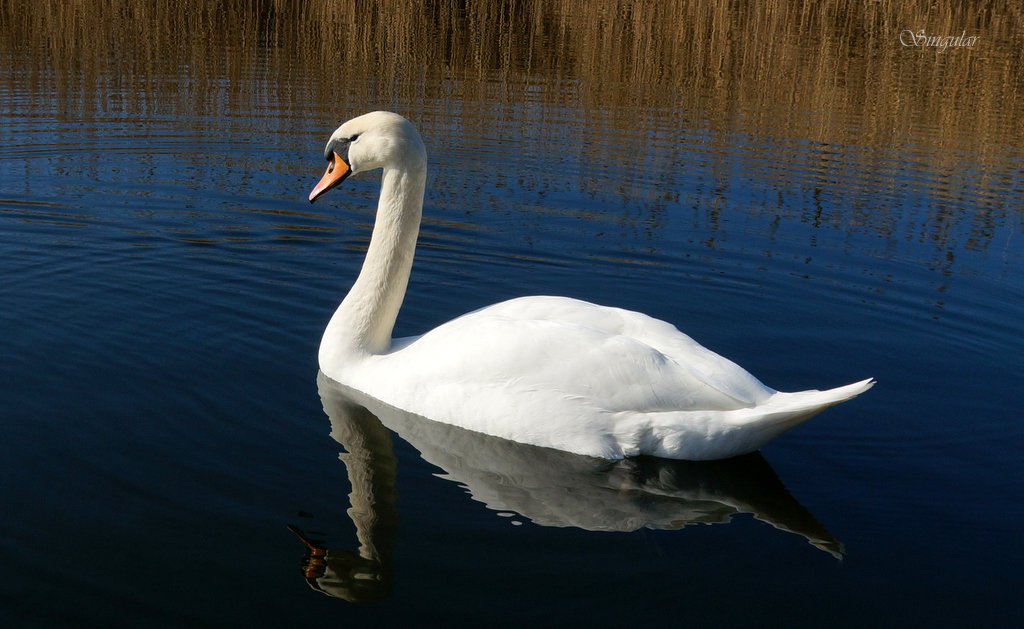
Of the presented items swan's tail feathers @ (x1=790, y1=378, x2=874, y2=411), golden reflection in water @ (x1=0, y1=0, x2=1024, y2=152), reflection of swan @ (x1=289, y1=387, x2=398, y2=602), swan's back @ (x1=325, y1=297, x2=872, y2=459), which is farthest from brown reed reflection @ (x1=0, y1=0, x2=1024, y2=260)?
swan's tail feathers @ (x1=790, y1=378, x2=874, y2=411)

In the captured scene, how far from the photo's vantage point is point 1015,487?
216 inches

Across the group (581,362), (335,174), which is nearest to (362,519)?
(581,362)

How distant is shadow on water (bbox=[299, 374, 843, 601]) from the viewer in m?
4.61

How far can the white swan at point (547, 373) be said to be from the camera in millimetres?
5383

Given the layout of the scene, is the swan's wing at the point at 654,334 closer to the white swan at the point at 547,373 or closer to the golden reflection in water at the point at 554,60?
the white swan at the point at 547,373

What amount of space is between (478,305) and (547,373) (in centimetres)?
255

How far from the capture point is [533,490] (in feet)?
17.3

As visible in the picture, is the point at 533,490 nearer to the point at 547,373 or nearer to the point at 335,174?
the point at 547,373

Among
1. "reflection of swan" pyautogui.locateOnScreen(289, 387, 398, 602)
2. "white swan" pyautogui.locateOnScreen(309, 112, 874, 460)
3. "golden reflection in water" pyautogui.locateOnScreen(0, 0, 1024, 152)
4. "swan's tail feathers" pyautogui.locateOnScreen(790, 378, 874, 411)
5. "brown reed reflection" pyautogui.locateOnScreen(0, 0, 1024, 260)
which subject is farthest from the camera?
"golden reflection in water" pyautogui.locateOnScreen(0, 0, 1024, 152)

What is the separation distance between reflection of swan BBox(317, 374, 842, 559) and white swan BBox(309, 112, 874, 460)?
10 centimetres

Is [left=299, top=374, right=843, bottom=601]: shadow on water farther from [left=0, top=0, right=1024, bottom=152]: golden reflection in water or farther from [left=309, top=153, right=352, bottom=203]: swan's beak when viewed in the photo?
[left=0, top=0, right=1024, bottom=152]: golden reflection in water

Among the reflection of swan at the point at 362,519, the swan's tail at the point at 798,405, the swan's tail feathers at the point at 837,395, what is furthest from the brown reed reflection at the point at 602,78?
the swan's tail feathers at the point at 837,395

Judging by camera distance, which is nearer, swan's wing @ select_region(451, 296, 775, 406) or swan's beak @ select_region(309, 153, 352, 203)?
swan's wing @ select_region(451, 296, 775, 406)

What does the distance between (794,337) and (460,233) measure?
3.43 meters
